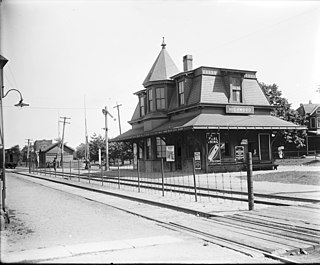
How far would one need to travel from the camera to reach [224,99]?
Result: 26.2 m

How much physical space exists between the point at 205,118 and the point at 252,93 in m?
5.87

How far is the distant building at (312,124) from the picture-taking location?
4881 centimetres

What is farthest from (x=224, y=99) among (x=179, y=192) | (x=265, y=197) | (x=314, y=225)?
(x=314, y=225)

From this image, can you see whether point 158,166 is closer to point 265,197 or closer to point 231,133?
point 231,133

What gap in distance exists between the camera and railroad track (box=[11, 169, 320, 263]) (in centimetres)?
571

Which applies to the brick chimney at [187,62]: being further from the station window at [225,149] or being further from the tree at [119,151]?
the tree at [119,151]

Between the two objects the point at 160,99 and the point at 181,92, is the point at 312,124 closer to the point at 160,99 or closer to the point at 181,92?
the point at 160,99

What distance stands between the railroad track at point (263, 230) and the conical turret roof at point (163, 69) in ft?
68.6

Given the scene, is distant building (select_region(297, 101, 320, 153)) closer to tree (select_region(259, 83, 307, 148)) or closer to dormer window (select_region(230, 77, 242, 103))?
tree (select_region(259, 83, 307, 148))

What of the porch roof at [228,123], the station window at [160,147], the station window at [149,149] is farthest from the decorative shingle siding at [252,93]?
the station window at [149,149]

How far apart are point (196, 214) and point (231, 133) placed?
16499mm

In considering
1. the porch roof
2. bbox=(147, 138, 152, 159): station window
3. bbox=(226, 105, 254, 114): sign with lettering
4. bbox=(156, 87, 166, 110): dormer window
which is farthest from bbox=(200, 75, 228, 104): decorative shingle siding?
bbox=(147, 138, 152, 159): station window

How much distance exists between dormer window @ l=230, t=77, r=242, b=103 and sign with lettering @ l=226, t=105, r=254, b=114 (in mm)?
662

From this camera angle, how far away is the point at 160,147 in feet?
94.9
